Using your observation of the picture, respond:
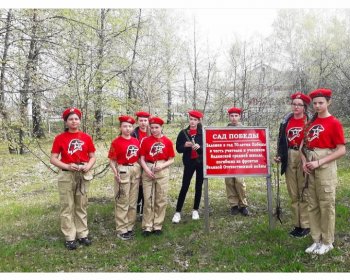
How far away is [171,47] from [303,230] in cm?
1171

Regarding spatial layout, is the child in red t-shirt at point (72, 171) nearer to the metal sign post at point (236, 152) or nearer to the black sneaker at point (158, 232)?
the black sneaker at point (158, 232)

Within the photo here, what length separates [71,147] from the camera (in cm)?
627

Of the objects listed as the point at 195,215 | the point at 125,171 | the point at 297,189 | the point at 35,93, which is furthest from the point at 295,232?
the point at 35,93

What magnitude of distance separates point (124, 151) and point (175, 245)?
188cm

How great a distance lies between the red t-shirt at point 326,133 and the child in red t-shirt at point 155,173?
2462 mm

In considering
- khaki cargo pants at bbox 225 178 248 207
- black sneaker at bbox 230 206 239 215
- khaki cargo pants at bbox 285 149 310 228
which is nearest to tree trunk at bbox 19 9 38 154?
khaki cargo pants at bbox 225 178 248 207

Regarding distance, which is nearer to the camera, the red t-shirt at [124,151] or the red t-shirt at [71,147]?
the red t-shirt at [71,147]

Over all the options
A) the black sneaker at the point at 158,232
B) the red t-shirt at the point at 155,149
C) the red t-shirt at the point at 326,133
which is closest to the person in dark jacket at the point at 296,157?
the red t-shirt at the point at 326,133

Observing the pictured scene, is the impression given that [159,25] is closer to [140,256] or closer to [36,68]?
[36,68]

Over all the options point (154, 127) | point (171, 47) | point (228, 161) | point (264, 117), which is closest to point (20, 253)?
point (154, 127)

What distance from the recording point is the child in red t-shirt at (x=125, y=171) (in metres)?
6.60

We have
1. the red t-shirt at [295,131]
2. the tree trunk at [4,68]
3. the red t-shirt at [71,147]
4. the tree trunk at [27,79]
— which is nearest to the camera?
the red t-shirt at [71,147]

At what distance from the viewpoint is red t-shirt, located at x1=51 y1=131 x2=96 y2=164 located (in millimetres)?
6246

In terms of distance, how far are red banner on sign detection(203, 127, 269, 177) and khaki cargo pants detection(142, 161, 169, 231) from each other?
2.83 ft
